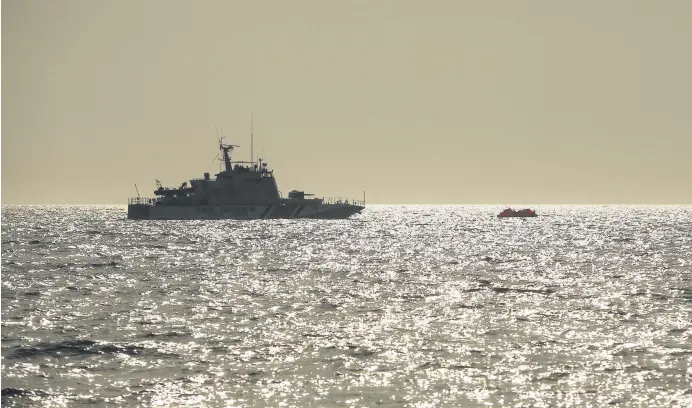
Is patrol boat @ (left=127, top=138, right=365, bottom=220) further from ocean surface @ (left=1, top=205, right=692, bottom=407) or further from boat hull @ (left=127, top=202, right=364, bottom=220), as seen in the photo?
ocean surface @ (left=1, top=205, right=692, bottom=407)

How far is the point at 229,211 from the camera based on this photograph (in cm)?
15662

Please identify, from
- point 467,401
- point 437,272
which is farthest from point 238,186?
point 467,401

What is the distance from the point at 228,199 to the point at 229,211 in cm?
232

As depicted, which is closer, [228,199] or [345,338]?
[345,338]

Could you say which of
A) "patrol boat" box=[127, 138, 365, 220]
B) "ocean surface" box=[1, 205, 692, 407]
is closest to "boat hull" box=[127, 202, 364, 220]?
"patrol boat" box=[127, 138, 365, 220]

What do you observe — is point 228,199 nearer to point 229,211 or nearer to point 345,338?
point 229,211

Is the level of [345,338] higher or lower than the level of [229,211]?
lower

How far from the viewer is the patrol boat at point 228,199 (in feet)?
511

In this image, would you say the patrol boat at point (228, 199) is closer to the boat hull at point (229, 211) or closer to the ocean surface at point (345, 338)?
the boat hull at point (229, 211)

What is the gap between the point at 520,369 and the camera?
70.7ft

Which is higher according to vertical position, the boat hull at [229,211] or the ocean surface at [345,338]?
the boat hull at [229,211]

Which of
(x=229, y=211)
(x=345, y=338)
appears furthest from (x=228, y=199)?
(x=345, y=338)

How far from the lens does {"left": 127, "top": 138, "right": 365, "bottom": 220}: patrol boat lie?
511 ft

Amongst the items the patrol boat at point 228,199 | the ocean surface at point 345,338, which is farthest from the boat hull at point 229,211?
the ocean surface at point 345,338
